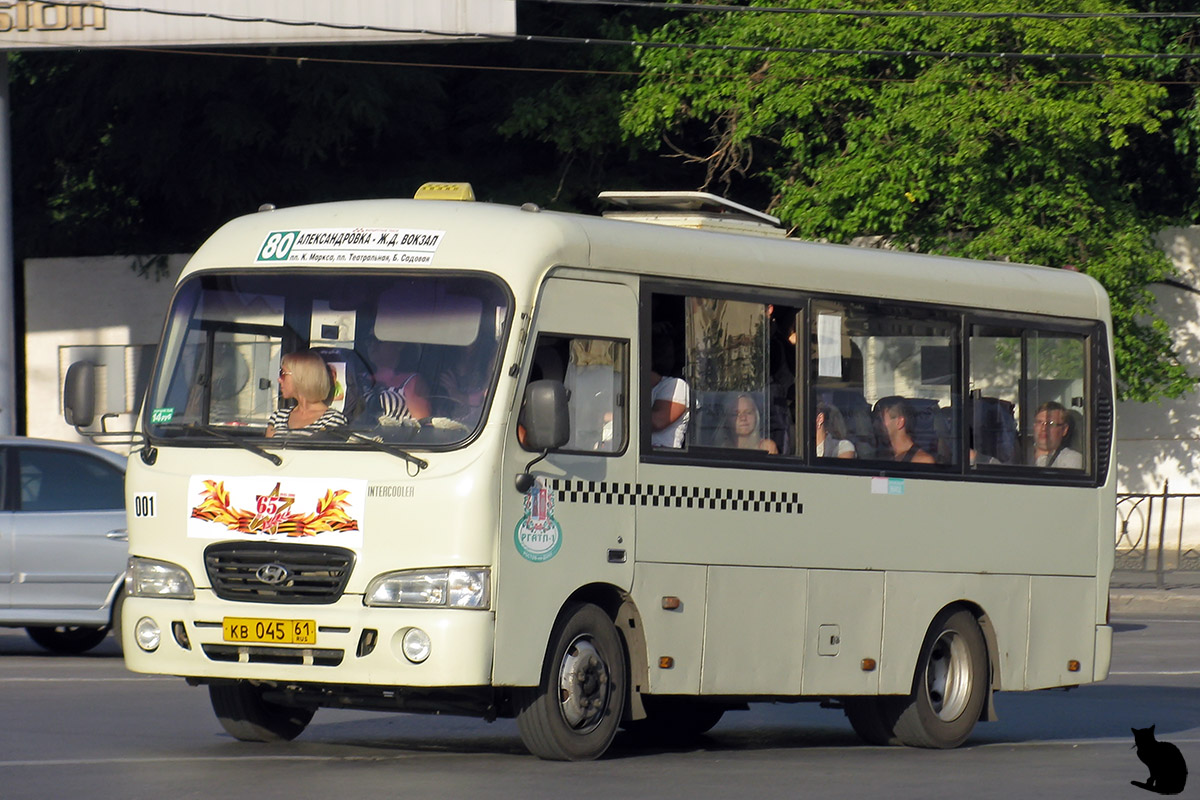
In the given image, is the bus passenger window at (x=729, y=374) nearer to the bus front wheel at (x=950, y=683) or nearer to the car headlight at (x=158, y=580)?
the bus front wheel at (x=950, y=683)

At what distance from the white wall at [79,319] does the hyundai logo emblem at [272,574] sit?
19375 millimetres

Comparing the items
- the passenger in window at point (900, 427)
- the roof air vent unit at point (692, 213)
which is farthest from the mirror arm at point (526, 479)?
the passenger in window at point (900, 427)

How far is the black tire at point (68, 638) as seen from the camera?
15984 mm

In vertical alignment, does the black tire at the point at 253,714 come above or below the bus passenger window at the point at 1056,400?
below

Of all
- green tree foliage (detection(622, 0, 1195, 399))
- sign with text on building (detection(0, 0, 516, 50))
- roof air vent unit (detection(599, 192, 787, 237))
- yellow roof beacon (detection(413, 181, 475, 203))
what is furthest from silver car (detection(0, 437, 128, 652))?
green tree foliage (detection(622, 0, 1195, 399))

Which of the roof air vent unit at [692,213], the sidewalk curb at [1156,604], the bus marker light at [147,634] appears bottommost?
the sidewalk curb at [1156,604]

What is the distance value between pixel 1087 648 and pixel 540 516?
4.73 meters

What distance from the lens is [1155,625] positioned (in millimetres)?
20750

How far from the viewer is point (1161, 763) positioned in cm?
1000

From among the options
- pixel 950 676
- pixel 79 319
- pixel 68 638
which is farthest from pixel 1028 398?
pixel 79 319

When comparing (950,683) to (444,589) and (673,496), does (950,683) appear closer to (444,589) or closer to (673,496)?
(673,496)

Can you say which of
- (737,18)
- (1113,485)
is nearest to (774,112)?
(737,18)

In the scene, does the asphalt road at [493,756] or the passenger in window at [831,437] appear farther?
the passenger in window at [831,437]

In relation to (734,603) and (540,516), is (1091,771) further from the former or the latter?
(540,516)
